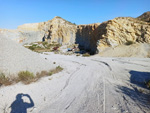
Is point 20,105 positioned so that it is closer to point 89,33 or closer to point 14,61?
point 14,61

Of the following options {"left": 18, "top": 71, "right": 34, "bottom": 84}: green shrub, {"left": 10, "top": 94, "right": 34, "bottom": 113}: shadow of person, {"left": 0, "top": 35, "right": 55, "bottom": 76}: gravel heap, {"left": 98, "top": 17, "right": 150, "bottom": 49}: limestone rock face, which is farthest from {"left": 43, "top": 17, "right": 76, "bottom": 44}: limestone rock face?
{"left": 10, "top": 94, "right": 34, "bottom": 113}: shadow of person

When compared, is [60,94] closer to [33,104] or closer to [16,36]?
[33,104]

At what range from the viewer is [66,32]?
5766 cm

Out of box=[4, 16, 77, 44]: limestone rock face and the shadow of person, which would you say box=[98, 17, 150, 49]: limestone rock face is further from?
box=[4, 16, 77, 44]: limestone rock face

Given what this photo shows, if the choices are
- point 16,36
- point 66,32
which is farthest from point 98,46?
point 16,36

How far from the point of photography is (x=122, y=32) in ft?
81.7

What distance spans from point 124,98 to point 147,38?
76.7 ft

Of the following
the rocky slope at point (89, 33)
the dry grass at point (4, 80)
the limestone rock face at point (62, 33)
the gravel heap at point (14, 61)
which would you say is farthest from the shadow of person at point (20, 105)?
the limestone rock face at point (62, 33)

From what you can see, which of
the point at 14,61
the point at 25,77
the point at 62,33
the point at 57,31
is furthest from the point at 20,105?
the point at 57,31

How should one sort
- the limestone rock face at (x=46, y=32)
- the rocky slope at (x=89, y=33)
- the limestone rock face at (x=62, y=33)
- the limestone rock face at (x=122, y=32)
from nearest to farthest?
the limestone rock face at (x=122, y=32) → the rocky slope at (x=89, y=33) → the limestone rock face at (x=62, y=33) → the limestone rock face at (x=46, y=32)

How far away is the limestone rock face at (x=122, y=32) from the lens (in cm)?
2313

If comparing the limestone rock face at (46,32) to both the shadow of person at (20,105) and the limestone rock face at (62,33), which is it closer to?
the limestone rock face at (62,33)

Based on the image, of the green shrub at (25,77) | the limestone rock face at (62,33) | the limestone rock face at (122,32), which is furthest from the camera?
the limestone rock face at (62,33)

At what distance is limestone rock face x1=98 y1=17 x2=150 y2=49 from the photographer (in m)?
23.1
